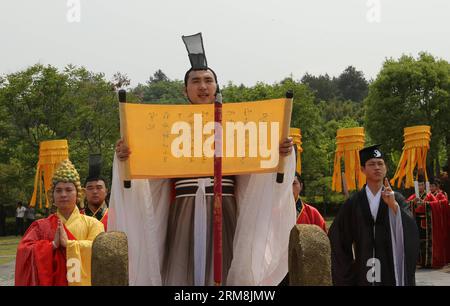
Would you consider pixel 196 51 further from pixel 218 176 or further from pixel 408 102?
pixel 408 102

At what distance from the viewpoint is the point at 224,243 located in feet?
17.8

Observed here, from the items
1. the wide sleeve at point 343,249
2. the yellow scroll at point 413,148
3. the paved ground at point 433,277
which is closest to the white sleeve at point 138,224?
the wide sleeve at point 343,249

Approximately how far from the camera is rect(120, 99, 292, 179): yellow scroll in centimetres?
485

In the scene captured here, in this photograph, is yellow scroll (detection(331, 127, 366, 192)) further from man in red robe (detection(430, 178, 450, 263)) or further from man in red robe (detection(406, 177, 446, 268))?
man in red robe (detection(430, 178, 450, 263))

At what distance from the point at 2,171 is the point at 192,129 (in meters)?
27.4

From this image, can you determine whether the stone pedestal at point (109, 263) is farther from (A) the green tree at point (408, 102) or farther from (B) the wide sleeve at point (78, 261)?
(A) the green tree at point (408, 102)

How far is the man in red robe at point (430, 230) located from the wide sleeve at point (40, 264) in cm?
1127

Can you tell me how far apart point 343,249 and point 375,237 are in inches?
15.8

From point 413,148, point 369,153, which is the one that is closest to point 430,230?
point 413,148

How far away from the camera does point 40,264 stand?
6.13m

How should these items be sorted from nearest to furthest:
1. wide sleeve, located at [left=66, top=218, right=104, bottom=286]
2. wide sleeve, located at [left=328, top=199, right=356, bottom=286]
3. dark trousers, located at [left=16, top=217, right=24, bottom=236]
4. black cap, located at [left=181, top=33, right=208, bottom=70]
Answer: black cap, located at [left=181, top=33, right=208, bottom=70] → wide sleeve, located at [left=66, top=218, right=104, bottom=286] → wide sleeve, located at [left=328, top=199, right=356, bottom=286] → dark trousers, located at [left=16, top=217, right=24, bottom=236]

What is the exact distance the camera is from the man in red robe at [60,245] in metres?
6.15

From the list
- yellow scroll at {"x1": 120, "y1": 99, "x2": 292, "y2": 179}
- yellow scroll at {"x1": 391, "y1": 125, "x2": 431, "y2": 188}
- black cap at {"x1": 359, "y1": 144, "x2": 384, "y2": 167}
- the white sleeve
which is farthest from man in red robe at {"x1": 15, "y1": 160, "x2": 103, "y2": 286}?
yellow scroll at {"x1": 391, "y1": 125, "x2": 431, "y2": 188}
